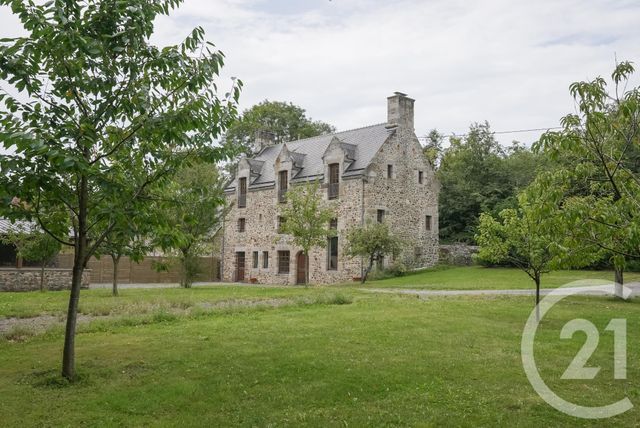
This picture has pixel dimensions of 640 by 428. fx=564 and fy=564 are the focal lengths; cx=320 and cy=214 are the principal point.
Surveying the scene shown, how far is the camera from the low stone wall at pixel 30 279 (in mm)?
26125

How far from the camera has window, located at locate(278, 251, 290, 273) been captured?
38000 millimetres

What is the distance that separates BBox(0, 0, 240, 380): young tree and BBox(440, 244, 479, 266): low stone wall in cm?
3168

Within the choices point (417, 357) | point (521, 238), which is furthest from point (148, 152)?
point (521, 238)

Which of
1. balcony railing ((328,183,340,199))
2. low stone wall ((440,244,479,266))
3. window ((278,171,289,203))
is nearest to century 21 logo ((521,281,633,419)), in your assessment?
balcony railing ((328,183,340,199))

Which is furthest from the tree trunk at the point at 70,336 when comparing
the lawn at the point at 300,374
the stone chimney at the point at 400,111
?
the stone chimney at the point at 400,111

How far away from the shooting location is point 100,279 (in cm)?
3559

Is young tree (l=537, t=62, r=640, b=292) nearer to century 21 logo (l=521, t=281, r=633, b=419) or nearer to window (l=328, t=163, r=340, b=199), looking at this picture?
century 21 logo (l=521, t=281, r=633, b=419)

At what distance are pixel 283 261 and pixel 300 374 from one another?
1182 inches

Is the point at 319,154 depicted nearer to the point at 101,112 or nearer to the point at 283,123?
the point at 283,123

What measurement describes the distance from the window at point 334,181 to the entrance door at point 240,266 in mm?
10815

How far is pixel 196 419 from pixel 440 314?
947cm

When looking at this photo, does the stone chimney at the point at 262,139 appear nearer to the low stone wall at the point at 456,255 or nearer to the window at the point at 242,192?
the window at the point at 242,192

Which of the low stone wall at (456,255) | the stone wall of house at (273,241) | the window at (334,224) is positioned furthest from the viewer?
the low stone wall at (456,255)

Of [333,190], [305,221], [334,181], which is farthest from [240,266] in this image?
[305,221]
